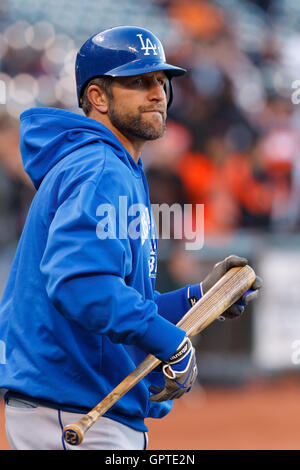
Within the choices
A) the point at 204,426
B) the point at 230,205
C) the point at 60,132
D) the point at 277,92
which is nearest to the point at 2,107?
the point at 230,205

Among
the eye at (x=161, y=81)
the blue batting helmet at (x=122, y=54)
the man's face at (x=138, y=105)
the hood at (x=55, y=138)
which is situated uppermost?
the blue batting helmet at (x=122, y=54)

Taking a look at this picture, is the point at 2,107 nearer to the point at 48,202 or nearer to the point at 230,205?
the point at 230,205

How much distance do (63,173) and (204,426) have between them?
621 cm

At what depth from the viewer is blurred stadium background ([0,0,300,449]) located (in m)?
9.12

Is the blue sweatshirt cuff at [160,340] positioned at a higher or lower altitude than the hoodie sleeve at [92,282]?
lower

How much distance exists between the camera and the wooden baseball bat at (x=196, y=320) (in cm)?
221

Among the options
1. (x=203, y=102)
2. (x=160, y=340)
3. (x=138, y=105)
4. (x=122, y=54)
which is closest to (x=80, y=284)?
(x=160, y=340)

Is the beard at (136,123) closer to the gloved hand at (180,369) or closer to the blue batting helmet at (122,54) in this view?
the blue batting helmet at (122,54)

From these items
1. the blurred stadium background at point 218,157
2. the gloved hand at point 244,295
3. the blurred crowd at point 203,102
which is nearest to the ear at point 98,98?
the gloved hand at point 244,295

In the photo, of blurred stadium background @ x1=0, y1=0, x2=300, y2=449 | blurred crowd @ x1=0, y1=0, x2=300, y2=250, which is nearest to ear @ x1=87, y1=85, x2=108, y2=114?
blurred stadium background @ x1=0, y1=0, x2=300, y2=449

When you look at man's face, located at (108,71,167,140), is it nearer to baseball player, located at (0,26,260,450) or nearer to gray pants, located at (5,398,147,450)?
baseball player, located at (0,26,260,450)

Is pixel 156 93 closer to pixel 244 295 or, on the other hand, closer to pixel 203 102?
pixel 244 295

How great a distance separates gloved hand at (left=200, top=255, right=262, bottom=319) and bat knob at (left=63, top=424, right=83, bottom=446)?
32.7 inches

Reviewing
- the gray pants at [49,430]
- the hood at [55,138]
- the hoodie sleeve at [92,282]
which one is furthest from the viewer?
the hood at [55,138]
